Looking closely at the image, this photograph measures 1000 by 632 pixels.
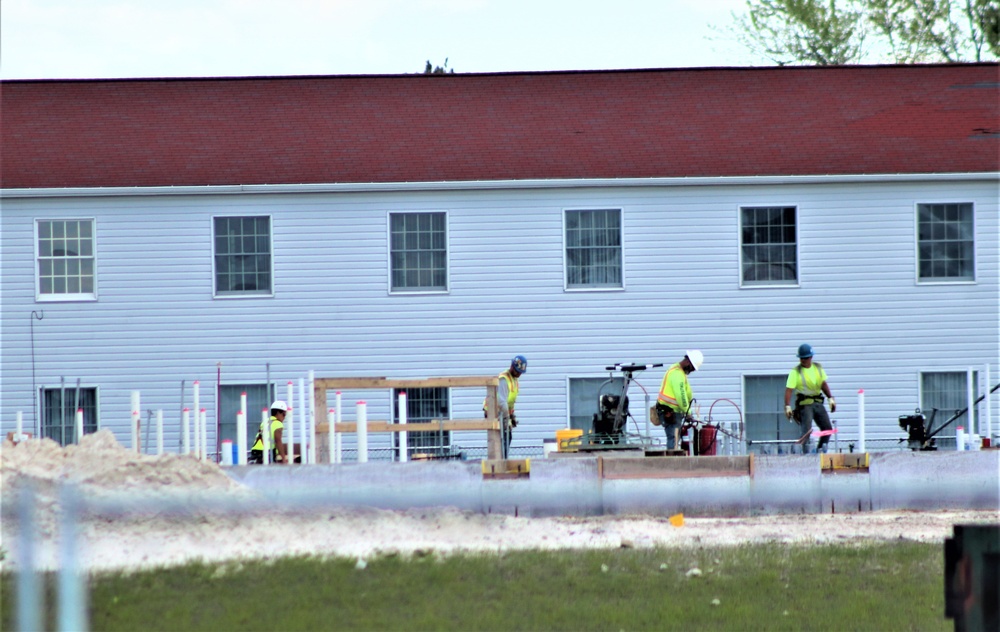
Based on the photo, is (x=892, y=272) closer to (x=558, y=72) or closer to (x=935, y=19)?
(x=558, y=72)

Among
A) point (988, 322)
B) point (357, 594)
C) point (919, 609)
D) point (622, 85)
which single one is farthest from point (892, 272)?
point (357, 594)

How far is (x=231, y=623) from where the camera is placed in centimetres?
1091

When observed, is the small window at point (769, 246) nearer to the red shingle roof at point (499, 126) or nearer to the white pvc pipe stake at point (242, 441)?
the red shingle roof at point (499, 126)

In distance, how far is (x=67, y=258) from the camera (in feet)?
80.8

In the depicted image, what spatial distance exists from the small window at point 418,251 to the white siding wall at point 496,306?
22 centimetres

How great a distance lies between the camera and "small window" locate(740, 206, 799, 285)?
976 inches

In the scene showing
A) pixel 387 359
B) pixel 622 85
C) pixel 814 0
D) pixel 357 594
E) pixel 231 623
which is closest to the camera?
pixel 231 623

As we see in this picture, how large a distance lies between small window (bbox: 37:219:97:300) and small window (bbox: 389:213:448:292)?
5.47 m

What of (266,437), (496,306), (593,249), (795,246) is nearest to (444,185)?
(496,306)

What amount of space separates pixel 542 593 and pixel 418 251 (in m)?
13.4

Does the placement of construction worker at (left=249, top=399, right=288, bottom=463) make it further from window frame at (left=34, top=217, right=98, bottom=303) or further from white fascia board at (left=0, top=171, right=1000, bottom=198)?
window frame at (left=34, top=217, right=98, bottom=303)

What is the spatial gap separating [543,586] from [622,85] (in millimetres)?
17666

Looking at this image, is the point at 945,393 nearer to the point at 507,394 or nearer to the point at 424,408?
the point at 424,408

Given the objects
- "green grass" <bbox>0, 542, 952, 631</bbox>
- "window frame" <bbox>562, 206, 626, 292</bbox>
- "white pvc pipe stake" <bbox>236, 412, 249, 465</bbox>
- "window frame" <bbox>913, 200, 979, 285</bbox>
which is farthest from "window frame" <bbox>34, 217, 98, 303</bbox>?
"window frame" <bbox>913, 200, 979, 285</bbox>
